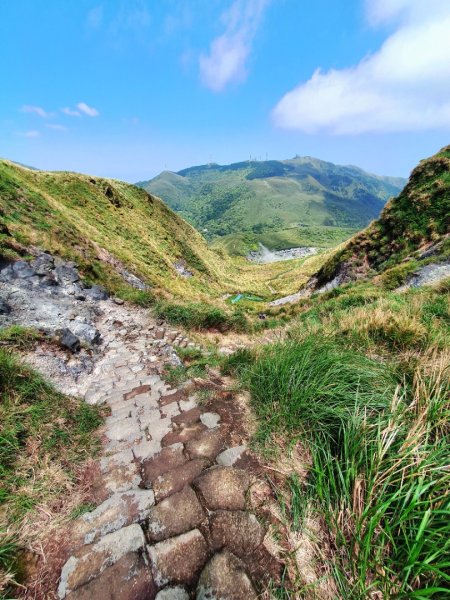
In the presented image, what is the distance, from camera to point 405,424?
8.44 feet

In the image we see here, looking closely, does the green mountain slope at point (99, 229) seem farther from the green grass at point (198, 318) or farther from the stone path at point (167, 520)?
the stone path at point (167, 520)

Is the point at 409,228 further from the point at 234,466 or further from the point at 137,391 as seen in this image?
Result: the point at 234,466

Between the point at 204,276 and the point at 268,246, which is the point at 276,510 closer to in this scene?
the point at 204,276

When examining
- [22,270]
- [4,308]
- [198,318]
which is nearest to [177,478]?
[4,308]

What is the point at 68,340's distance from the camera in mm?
6758

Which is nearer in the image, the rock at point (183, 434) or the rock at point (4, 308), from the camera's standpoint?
the rock at point (183, 434)

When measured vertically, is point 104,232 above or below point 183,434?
above

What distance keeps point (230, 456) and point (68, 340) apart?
17.6 ft

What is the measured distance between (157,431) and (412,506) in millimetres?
3220

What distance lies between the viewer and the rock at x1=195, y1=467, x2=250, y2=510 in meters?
2.67

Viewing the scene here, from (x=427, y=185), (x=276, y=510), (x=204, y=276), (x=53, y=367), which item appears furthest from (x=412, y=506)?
(x=204, y=276)

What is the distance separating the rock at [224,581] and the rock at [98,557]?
678 millimetres

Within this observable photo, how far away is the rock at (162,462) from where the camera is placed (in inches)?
127

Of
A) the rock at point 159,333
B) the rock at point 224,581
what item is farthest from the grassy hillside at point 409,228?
the rock at point 224,581
